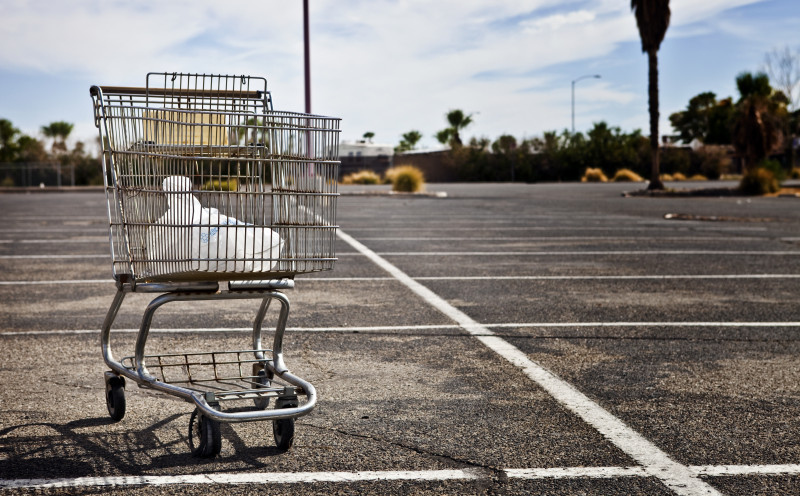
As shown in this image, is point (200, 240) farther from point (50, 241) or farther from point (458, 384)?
point (50, 241)

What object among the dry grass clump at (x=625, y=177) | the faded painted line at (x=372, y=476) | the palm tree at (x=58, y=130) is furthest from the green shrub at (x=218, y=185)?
the palm tree at (x=58, y=130)

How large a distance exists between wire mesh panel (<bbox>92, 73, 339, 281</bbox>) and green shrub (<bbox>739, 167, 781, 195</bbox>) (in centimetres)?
3468

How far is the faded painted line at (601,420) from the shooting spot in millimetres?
3488

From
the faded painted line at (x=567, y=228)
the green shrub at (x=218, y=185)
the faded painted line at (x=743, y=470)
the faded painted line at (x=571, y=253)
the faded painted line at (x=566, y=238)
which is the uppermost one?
the green shrub at (x=218, y=185)

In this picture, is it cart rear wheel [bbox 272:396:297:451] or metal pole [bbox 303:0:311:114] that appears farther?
metal pole [bbox 303:0:311:114]

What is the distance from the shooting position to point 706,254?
12.3 m

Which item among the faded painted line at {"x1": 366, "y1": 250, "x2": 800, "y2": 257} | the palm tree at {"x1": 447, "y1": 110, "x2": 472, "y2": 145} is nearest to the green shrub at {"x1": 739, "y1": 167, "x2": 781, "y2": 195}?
the faded painted line at {"x1": 366, "y1": 250, "x2": 800, "y2": 257}

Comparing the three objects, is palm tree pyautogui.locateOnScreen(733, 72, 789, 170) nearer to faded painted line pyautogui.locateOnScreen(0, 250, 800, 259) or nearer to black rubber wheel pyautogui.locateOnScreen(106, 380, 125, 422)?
faded painted line pyautogui.locateOnScreen(0, 250, 800, 259)

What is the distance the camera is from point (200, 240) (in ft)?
12.9

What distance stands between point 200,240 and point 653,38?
3749cm

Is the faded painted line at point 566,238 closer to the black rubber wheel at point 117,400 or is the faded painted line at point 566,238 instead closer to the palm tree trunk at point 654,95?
the black rubber wheel at point 117,400

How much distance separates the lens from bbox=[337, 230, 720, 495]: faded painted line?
3488mm

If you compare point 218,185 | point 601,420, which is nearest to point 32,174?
point 218,185

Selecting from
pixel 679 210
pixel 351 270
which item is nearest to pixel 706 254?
pixel 351 270
